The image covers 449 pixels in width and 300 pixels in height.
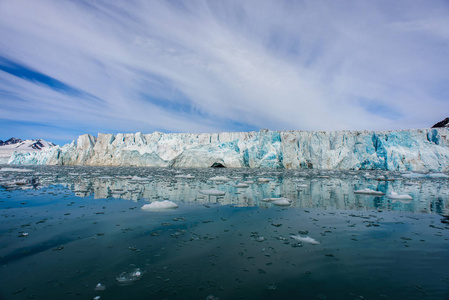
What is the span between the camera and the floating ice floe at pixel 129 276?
2.48 m

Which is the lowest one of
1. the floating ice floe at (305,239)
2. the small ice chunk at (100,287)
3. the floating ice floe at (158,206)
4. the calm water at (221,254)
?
the small ice chunk at (100,287)

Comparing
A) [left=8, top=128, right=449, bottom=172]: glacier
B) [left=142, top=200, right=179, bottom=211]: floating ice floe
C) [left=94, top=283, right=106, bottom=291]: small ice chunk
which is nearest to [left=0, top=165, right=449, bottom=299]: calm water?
[left=94, top=283, right=106, bottom=291]: small ice chunk

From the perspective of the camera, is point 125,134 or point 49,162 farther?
point 125,134

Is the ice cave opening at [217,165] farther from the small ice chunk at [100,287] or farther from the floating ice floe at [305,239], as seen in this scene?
the small ice chunk at [100,287]

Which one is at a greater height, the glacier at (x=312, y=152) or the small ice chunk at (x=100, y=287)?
the glacier at (x=312, y=152)

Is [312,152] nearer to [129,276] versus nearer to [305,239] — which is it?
[305,239]

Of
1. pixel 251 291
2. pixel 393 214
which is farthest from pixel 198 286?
pixel 393 214

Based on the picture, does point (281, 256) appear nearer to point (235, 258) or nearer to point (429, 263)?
point (235, 258)

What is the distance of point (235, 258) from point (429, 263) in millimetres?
2592

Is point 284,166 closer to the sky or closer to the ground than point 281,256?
closer to the sky

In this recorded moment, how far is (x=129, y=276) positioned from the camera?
259cm

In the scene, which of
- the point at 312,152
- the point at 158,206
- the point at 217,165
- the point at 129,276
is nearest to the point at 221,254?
the point at 129,276

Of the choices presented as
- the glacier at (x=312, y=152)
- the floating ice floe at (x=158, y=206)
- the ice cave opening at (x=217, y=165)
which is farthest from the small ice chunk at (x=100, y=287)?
the ice cave opening at (x=217, y=165)

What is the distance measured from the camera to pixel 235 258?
3.10 meters
